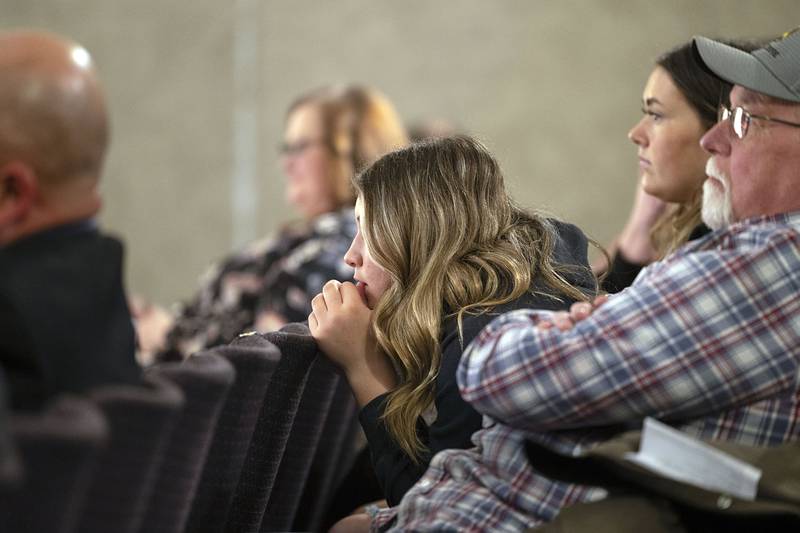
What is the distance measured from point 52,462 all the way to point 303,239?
315 centimetres

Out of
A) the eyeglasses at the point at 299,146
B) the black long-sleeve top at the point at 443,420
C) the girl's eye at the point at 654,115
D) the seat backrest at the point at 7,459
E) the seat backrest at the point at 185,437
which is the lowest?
the black long-sleeve top at the point at 443,420

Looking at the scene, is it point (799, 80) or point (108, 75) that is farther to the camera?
point (108, 75)

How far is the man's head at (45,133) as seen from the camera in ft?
4.78

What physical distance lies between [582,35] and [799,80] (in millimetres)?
5077

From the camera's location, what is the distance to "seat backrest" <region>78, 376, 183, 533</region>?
1383 mm

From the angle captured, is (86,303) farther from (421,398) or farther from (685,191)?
(685,191)

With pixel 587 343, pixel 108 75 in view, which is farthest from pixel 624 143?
pixel 587 343

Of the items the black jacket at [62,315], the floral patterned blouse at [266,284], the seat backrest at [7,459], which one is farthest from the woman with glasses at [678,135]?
the seat backrest at [7,459]

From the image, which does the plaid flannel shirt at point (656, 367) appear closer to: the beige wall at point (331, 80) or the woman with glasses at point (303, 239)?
the woman with glasses at point (303, 239)

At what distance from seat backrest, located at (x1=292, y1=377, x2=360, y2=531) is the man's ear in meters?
1.11

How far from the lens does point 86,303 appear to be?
57.2 inches

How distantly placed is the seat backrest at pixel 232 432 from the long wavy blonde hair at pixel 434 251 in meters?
0.22

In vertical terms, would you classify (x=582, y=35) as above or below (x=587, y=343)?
above

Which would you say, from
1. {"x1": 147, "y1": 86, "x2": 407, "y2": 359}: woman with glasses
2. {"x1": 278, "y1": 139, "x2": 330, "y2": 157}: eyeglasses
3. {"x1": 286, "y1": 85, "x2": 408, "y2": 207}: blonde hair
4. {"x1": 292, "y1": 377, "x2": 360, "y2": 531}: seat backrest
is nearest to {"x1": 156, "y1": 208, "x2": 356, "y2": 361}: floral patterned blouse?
{"x1": 147, "y1": 86, "x2": 407, "y2": 359}: woman with glasses
